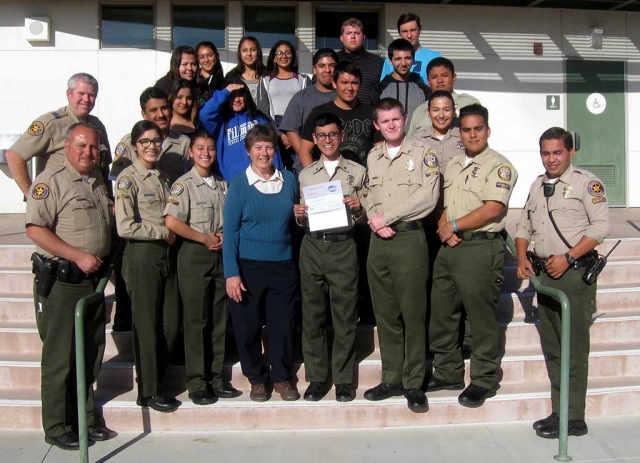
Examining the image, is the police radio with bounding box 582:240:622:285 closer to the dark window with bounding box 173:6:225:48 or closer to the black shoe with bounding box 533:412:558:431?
the black shoe with bounding box 533:412:558:431

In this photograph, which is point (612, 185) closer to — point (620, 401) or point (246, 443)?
point (620, 401)

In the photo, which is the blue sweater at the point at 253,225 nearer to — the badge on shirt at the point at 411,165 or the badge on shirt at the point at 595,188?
the badge on shirt at the point at 411,165

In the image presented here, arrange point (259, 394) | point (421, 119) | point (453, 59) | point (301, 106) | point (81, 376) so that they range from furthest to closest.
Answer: point (453, 59)
point (301, 106)
point (421, 119)
point (259, 394)
point (81, 376)

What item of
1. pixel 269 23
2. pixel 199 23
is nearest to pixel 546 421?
pixel 269 23

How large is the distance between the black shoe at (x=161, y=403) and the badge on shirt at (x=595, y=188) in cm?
309

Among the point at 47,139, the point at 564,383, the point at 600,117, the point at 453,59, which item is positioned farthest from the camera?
the point at 600,117

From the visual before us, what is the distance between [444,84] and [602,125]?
18.4 feet

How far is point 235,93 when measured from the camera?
5.29m

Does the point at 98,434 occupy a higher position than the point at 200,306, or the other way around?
the point at 200,306

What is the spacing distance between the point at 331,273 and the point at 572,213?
5.36ft

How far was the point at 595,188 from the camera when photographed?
166 inches

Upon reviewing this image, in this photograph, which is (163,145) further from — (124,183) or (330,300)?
(330,300)

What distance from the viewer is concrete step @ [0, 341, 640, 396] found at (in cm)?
481

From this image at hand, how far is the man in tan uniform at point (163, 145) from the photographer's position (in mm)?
4723
